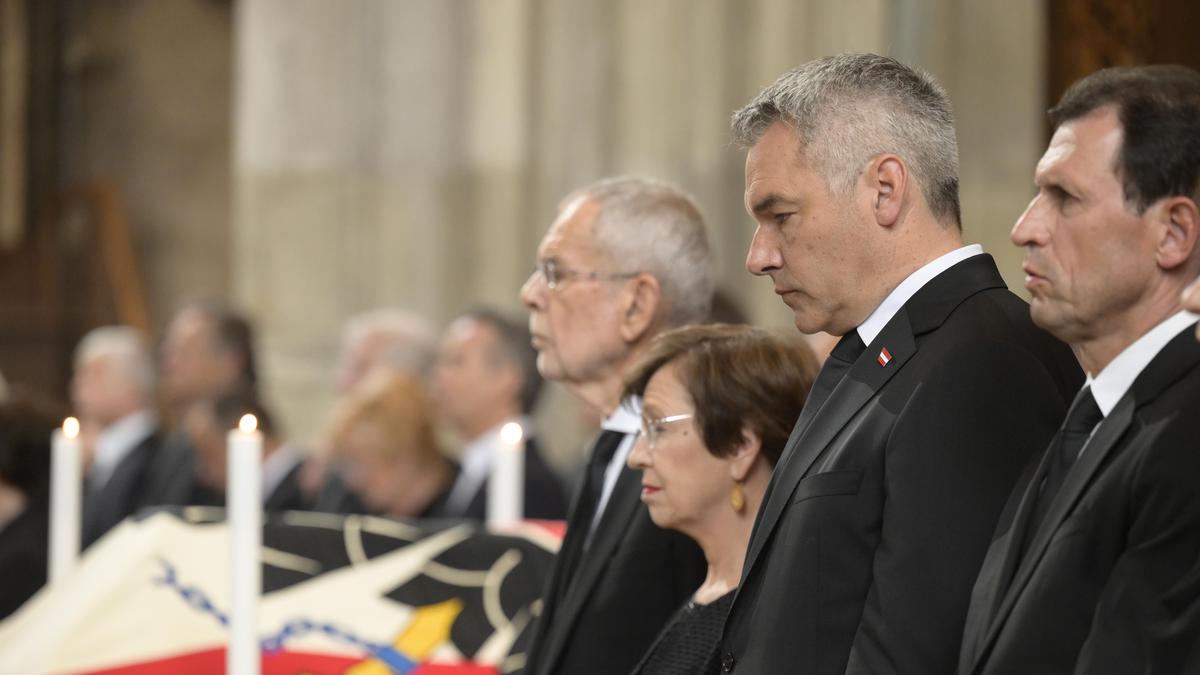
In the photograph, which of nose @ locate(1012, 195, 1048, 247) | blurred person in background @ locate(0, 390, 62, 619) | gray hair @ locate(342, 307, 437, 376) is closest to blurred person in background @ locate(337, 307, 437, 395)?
gray hair @ locate(342, 307, 437, 376)

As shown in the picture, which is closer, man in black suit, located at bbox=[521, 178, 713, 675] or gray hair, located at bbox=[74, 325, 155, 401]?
man in black suit, located at bbox=[521, 178, 713, 675]

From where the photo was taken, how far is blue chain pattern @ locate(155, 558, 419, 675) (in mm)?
3674

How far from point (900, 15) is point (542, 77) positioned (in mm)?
1763

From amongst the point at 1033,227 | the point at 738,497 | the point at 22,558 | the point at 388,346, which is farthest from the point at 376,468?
the point at 1033,227

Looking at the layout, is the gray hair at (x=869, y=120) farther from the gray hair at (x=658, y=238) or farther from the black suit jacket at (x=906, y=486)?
the gray hair at (x=658, y=238)

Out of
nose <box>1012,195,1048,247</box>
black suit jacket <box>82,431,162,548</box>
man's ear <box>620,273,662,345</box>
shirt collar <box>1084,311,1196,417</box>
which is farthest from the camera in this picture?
black suit jacket <box>82,431,162,548</box>

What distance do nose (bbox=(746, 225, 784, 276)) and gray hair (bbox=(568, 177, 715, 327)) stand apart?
1.06 m

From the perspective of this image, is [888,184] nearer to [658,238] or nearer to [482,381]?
[658,238]

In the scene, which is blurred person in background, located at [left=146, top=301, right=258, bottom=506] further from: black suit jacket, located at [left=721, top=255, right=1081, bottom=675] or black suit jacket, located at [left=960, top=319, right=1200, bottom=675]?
black suit jacket, located at [left=960, top=319, right=1200, bottom=675]

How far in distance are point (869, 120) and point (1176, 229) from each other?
20.8 inches

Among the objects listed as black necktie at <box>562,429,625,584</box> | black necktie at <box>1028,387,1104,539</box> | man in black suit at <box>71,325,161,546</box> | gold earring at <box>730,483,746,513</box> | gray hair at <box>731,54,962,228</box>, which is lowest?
man in black suit at <box>71,325,161,546</box>

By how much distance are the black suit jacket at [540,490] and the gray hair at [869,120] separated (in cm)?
329

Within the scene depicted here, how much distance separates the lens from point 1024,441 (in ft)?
7.77

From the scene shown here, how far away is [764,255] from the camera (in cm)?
261
